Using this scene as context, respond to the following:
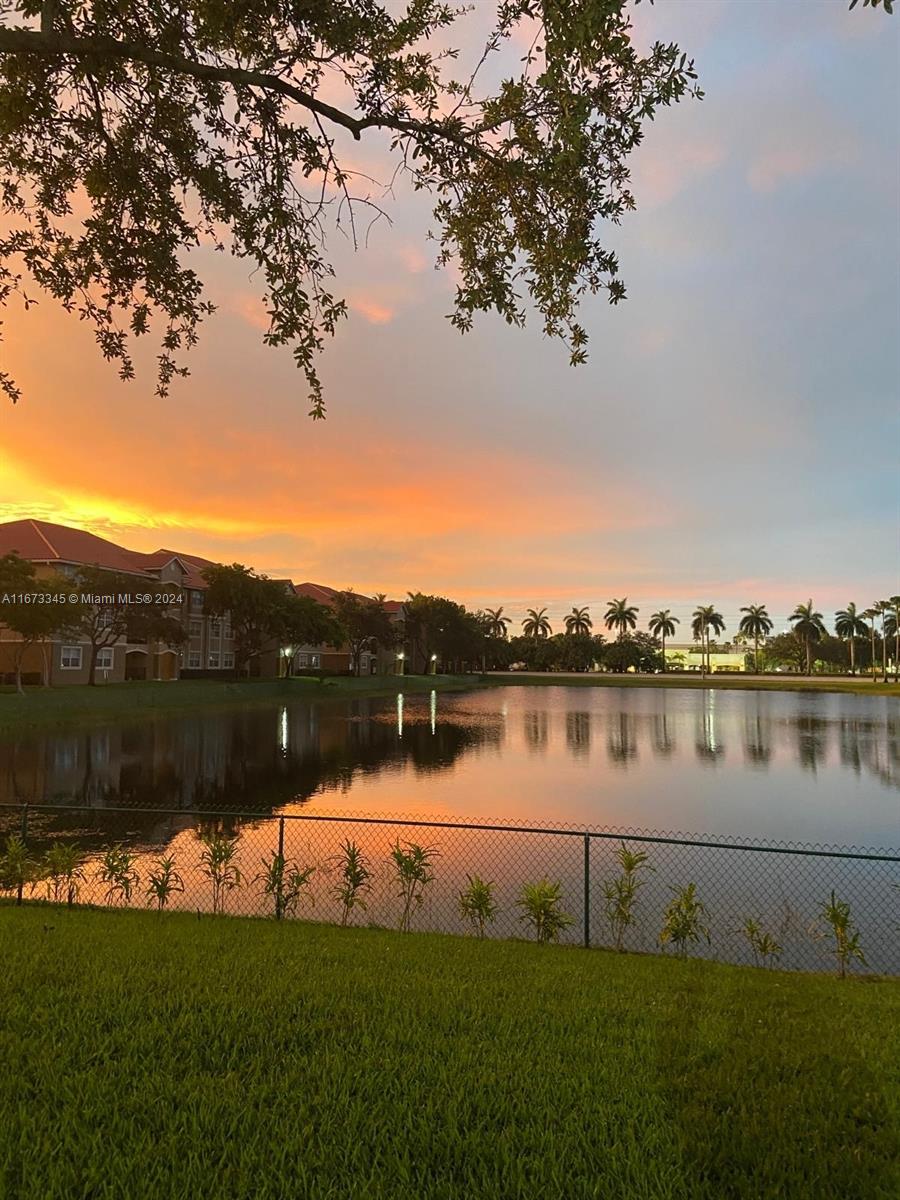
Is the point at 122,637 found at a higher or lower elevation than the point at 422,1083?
higher

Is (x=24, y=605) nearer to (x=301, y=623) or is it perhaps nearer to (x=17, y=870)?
(x=301, y=623)

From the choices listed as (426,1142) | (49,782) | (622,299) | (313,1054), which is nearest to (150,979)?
(313,1054)

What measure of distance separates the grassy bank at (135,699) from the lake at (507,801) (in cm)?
384

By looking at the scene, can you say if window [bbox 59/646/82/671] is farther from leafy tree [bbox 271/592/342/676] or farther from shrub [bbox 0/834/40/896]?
shrub [bbox 0/834/40/896]

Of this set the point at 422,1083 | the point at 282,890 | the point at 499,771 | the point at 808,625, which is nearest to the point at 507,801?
the point at 499,771

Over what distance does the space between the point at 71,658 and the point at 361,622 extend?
41.7 metres

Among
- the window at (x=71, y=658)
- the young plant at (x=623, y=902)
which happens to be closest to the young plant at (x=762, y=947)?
the young plant at (x=623, y=902)

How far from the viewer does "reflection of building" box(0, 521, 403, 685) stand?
175 ft

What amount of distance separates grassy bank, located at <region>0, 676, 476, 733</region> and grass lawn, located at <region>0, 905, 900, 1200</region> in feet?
106

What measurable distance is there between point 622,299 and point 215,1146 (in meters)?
7.30

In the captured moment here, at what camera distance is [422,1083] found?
4.05m

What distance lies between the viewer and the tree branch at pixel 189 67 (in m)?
5.53

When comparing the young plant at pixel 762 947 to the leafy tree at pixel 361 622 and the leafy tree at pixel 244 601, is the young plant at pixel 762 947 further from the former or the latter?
the leafy tree at pixel 361 622

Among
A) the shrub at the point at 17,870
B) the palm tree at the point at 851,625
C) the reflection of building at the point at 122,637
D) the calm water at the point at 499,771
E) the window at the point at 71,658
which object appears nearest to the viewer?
the shrub at the point at 17,870
